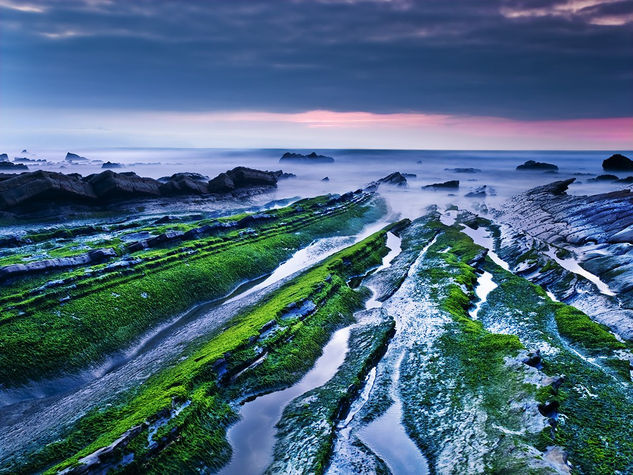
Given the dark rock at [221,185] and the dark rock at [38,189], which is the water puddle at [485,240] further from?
the dark rock at [38,189]

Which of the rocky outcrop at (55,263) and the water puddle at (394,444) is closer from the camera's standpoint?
the water puddle at (394,444)

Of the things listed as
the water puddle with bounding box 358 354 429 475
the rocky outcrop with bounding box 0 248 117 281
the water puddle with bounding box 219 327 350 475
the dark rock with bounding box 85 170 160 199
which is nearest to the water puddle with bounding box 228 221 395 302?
the rocky outcrop with bounding box 0 248 117 281

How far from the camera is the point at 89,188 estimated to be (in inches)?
2576

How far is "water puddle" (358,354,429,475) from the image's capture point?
668 inches

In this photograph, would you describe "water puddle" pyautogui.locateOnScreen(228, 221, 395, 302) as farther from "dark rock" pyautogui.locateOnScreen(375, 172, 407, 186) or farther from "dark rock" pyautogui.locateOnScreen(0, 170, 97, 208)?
"dark rock" pyautogui.locateOnScreen(375, 172, 407, 186)

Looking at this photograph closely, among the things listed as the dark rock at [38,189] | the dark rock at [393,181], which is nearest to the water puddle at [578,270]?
the dark rock at [38,189]

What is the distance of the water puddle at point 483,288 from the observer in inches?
1311

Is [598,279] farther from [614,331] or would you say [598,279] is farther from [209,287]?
[209,287]

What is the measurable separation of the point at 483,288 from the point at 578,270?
443 inches

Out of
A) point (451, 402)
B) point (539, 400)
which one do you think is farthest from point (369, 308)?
point (539, 400)

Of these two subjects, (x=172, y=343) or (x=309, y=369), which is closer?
(x=309, y=369)

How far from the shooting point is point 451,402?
67.4ft

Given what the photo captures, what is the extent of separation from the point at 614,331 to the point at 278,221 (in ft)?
153

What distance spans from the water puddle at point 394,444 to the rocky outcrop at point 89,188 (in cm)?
5995
